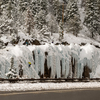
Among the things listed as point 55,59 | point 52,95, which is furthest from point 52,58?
point 52,95

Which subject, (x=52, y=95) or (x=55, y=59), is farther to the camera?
(x=55, y=59)

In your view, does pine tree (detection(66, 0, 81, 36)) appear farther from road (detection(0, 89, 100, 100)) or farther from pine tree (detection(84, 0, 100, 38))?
road (detection(0, 89, 100, 100))

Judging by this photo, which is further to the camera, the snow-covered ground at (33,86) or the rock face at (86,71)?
the rock face at (86,71)

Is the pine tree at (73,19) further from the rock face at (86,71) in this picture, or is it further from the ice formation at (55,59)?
the rock face at (86,71)

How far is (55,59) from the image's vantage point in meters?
15.9

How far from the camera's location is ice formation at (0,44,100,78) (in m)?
14.2

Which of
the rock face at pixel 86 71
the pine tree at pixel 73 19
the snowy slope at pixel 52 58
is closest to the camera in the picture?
the snowy slope at pixel 52 58

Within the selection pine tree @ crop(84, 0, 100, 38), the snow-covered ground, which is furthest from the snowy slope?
pine tree @ crop(84, 0, 100, 38)

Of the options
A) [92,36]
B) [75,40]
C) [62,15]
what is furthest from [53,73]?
[62,15]

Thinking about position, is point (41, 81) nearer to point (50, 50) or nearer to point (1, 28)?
point (50, 50)

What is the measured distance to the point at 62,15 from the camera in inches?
1937

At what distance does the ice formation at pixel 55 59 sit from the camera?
14.2m

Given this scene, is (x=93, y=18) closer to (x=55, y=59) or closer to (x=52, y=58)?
(x=55, y=59)

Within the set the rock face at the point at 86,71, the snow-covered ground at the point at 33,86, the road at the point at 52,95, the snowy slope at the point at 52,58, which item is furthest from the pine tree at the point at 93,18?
the road at the point at 52,95
